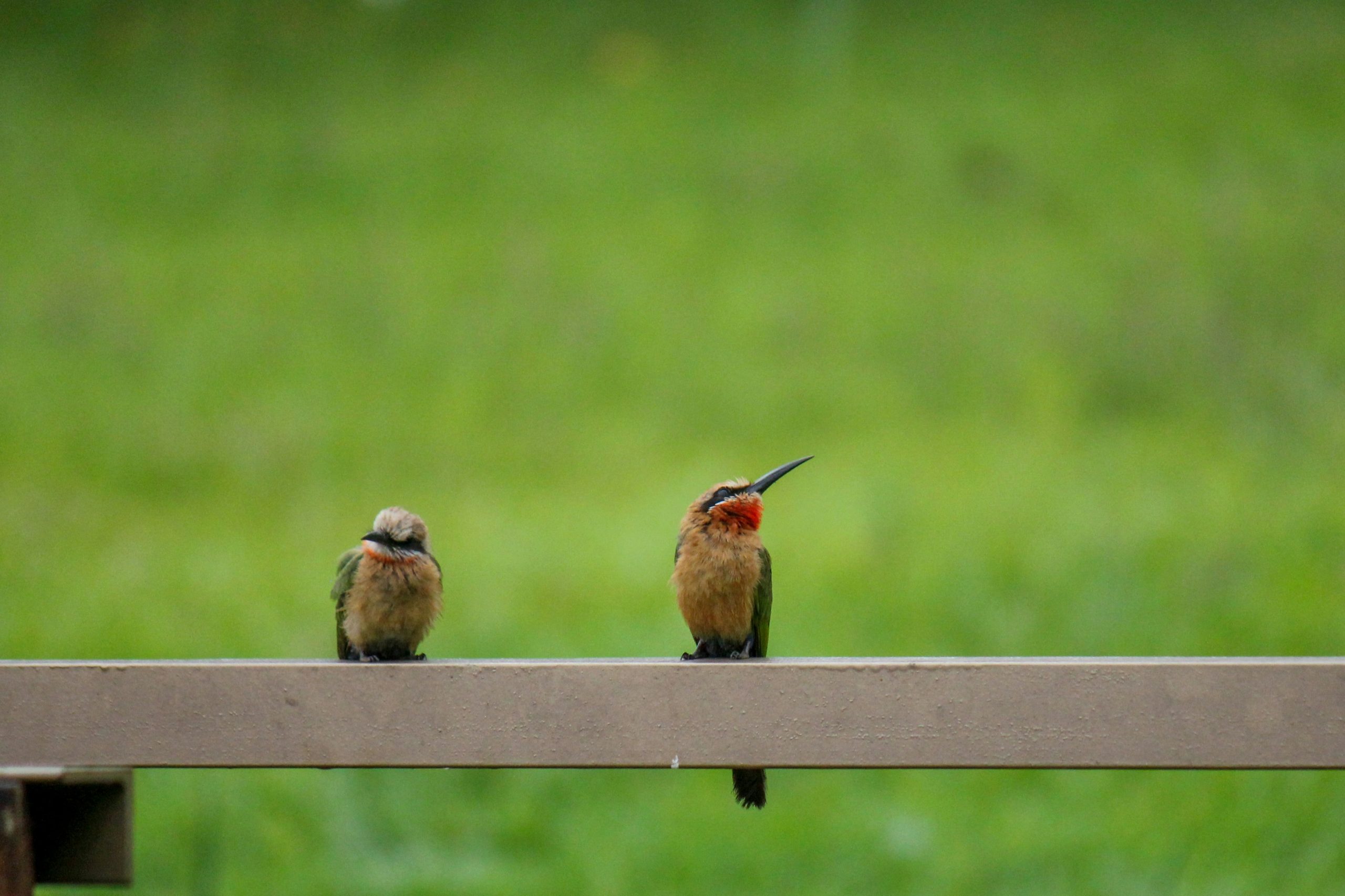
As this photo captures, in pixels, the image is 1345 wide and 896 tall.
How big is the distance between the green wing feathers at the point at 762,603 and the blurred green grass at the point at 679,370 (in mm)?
3274

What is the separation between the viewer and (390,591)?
10.9 feet

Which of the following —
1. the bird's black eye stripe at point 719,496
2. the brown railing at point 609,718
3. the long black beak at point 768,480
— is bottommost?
the brown railing at point 609,718

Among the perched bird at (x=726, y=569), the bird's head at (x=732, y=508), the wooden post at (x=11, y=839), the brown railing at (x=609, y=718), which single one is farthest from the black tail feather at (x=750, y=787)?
the wooden post at (x=11, y=839)

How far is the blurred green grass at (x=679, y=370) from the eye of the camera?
6.72 metres

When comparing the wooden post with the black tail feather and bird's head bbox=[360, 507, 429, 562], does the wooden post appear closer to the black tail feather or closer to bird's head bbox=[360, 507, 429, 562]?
bird's head bbox=[360, 507, 429, 562]

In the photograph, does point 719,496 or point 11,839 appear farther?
point 719,496

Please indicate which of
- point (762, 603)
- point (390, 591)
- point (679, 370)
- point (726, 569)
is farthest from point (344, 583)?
point (679, 370)

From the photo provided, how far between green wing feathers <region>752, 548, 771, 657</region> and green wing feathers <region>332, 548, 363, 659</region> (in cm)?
104

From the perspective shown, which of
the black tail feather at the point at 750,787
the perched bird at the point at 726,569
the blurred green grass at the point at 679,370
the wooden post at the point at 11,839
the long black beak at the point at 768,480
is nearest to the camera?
the wooden post at the point at 11,839

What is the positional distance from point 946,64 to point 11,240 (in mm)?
8597

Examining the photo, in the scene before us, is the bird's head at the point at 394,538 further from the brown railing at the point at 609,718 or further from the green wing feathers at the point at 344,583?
the brown railing at the point at 609,718

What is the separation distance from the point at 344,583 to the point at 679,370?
23.5 ft

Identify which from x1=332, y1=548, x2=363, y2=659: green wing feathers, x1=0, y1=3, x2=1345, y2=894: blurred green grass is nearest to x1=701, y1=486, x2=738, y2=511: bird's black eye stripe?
x1=332, y1=548, x2=363, y2=659: green wing feathers

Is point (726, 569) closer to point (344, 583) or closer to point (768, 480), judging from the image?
point (768, 480)
